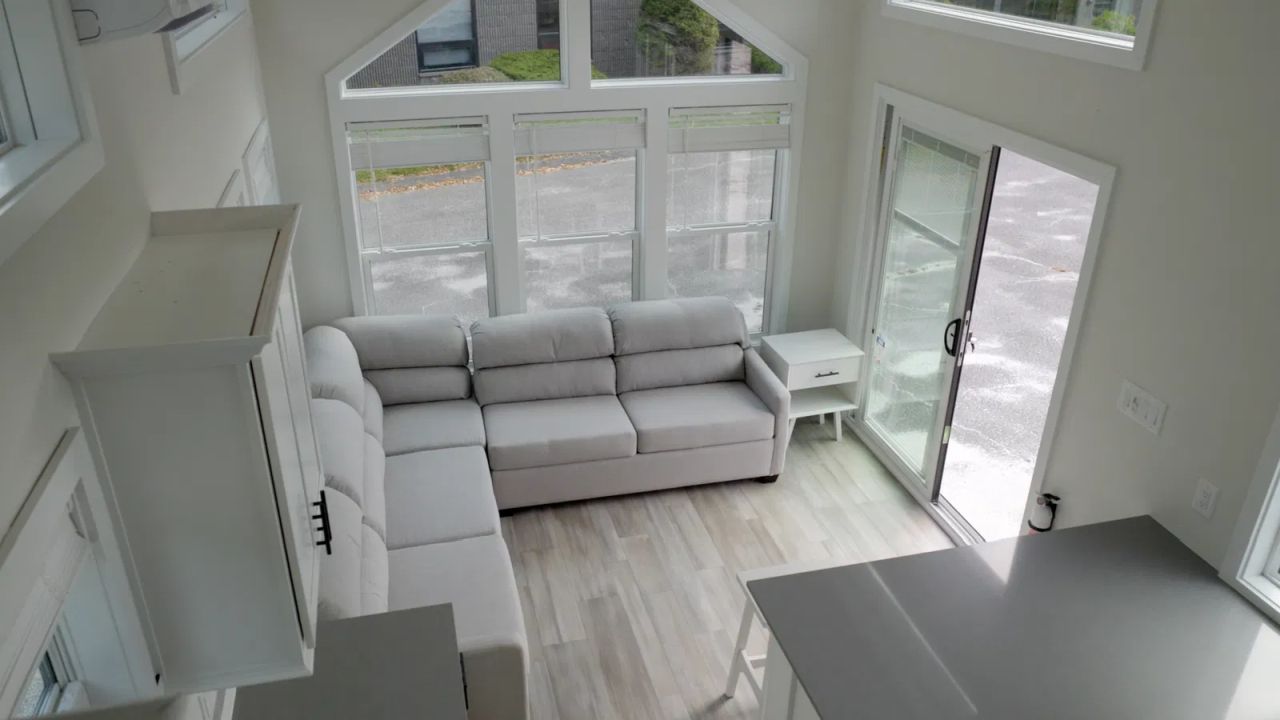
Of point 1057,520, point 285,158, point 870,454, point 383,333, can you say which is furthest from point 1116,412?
point 285,158

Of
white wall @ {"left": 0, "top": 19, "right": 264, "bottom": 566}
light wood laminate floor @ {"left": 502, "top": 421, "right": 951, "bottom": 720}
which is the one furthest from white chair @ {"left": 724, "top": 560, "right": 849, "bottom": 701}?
white wall @ {"left": 0, "top": 19, "right": 264, "bottom": 566}

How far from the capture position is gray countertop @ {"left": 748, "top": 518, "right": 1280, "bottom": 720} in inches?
98.5

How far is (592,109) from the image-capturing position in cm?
496

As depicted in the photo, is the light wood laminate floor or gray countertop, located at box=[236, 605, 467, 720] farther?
the light wood laminate floor

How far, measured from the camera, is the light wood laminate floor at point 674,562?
3.72 metres

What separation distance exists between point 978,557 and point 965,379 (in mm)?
2918

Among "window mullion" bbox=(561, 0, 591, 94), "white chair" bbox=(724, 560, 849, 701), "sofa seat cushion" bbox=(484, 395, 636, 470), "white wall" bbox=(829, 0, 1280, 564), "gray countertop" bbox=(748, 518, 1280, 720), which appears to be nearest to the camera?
"gray countertop" bbox=(748, 518, 1280, 720)

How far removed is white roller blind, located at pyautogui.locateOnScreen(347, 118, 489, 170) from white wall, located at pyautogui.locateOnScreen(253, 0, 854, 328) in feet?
0.57

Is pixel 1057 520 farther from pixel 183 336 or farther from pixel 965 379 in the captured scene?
pixel 183 336

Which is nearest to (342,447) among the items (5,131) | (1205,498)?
(5,131)

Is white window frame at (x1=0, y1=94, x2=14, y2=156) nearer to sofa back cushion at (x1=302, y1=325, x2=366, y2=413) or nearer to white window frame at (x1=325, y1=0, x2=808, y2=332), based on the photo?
sofa back cushion at (x1=302, y1=325, x2=366, y2=413)

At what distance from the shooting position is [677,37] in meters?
5.00

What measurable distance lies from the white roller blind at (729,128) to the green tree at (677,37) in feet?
0.79

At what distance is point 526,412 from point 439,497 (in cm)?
84
